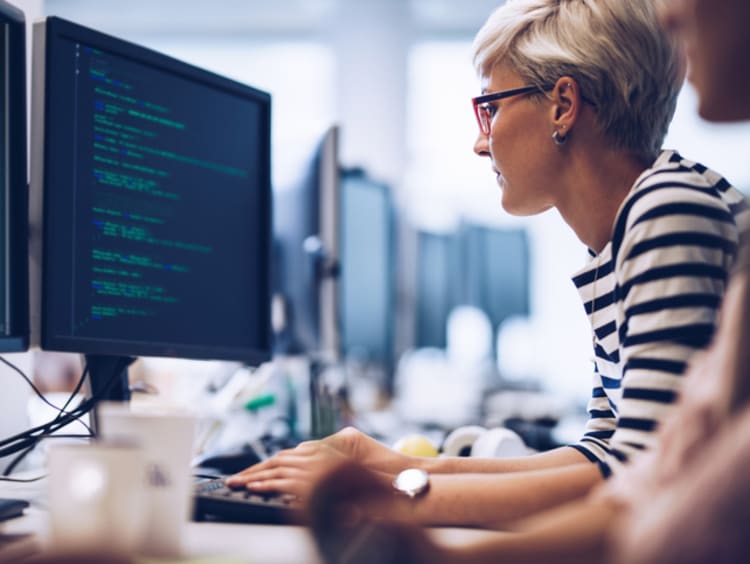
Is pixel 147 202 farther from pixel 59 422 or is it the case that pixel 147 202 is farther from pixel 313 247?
pixel 313 247

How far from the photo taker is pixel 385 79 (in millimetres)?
5348

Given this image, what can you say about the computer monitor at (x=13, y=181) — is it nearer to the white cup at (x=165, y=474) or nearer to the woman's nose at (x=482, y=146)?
the white cup at (x=165, y=474)

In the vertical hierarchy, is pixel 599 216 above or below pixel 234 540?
above

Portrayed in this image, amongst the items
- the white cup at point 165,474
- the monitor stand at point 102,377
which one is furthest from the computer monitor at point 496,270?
the white cup at point 165,474

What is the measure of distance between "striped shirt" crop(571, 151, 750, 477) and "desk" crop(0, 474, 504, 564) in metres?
0.18

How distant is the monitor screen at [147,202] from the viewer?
3.70 feet

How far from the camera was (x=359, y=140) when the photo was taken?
5.32 meters

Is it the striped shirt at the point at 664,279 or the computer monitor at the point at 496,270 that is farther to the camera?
the computer monitor at the point at 496,270

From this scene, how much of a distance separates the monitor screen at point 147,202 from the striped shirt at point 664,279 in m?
0.66

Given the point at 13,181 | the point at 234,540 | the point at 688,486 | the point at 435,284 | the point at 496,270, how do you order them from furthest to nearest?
the point at 496,270, the point at 435,284, the point at 13,181, the point at 234,540, the point at 688,486

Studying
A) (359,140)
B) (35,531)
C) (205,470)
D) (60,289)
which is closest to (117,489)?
(35,531)

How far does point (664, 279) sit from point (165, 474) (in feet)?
1.66

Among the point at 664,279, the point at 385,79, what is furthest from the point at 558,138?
the point at 385,79

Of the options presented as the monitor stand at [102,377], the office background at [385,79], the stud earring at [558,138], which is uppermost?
the office background at [385,79]
